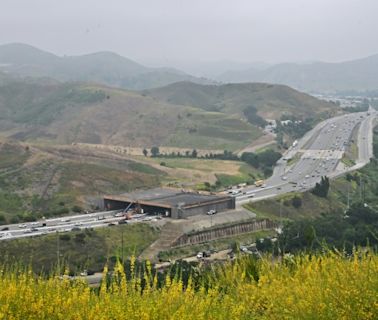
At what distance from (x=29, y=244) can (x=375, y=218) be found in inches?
1280

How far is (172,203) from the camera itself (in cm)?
6391

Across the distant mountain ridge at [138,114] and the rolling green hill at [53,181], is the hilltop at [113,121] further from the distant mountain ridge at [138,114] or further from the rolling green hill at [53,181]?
the rolling green hill at [53,181]

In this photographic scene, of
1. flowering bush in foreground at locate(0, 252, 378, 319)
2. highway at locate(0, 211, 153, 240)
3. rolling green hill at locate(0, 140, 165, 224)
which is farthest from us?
rolling green hill at locate(0, 140, 165, 224)

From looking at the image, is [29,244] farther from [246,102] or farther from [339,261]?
[246,102]

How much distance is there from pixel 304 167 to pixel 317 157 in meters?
8.43

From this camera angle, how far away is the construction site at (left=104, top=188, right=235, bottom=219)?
61.9 m

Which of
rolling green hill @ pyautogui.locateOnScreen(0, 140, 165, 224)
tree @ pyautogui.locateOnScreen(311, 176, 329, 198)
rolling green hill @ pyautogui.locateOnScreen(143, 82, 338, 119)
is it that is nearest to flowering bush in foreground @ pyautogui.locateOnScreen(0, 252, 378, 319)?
rolling green hill @ pyautogui.locateOnScreen(0, 140, 165, 224)

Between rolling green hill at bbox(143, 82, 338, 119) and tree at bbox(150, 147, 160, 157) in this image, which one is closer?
tree at bbox(150, 147, 160, 157)

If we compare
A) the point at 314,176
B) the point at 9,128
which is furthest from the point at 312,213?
the point at 9,128

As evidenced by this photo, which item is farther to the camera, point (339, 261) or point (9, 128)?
point (9, 128)

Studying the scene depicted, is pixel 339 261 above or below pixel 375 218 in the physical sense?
above

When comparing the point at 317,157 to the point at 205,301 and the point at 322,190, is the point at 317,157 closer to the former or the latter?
the point at 322,190

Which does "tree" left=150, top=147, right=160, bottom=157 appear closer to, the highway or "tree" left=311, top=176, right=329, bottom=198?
"tree" left=311, top=176, right=329, bottom=198

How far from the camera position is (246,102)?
583ft
